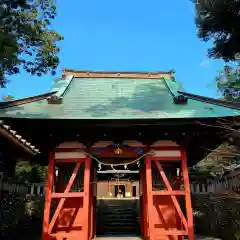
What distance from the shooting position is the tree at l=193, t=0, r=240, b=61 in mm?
8312

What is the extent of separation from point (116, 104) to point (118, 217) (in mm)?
8276

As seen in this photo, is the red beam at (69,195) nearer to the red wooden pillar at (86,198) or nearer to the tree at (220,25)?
the red wooden pillar at (86,198)

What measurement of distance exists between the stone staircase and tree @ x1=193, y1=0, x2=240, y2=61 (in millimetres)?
8661

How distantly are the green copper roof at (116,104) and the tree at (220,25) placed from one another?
196 centimetres

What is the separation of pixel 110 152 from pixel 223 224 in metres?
5.13

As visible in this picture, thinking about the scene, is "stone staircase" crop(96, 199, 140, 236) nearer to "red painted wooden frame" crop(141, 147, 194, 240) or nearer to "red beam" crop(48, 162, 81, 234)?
"red painted wooden frame" crop(141, 147, 194, 240)

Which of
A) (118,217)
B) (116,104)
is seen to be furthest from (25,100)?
(118,217)

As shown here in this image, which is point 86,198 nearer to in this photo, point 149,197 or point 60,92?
point 149,197

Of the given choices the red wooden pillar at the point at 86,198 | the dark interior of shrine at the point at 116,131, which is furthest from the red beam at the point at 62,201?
the dark interior of shrine at the point at 116,131

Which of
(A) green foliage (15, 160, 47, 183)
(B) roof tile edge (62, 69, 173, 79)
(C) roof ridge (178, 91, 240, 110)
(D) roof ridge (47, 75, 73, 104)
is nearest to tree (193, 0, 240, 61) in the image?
(C) roof ridge (178, 91, 240, 110)

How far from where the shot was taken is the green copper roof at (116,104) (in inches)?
326

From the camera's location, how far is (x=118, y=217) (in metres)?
15.4

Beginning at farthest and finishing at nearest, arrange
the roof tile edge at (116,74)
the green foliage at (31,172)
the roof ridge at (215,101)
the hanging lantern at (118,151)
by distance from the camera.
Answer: the green foliage at (31,172) → the roof tile edge at (116,74) → the hanging lantern at (118,151) → the roof ridge at (215,101)

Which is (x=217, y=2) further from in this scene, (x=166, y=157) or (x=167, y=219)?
(x=167, y=219)
